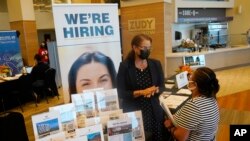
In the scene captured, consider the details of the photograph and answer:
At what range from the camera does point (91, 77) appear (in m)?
2.26

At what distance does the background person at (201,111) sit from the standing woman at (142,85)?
1.68ft

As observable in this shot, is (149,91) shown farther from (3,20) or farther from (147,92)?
(3,20)

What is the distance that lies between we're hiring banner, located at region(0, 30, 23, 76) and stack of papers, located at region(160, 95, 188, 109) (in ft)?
19.2

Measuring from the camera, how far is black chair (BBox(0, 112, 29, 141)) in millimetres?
2179

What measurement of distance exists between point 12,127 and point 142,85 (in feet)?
4.32

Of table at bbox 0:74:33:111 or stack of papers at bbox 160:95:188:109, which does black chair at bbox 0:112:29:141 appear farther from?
table at bbox 0:74:33:111

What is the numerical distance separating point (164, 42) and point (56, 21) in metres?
5.51

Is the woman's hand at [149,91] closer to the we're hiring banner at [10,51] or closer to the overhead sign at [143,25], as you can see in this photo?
the overhead sign at [143,25]

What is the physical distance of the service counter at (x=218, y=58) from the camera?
7434mm

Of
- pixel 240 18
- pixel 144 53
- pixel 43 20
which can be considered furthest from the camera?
pixel 43 20

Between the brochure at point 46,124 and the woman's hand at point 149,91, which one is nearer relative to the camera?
the brochure at point 46,124

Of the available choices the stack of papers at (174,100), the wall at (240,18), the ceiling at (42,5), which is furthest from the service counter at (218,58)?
the ceiling at (42,5)

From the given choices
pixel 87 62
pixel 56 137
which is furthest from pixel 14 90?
pixel 56 137

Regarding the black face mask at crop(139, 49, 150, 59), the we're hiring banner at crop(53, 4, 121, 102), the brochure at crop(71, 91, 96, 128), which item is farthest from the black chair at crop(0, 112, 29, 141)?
the black face mask at crop(139, 49, 150, 59)
